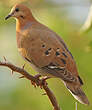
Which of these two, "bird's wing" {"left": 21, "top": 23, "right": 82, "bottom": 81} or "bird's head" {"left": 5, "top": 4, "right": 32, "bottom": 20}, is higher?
"bird's head" {"left": 5, "top": 4, "right": 32, "bottom": 20}

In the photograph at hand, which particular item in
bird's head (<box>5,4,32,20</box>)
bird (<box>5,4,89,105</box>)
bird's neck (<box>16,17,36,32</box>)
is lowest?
bird (<box>5,4,89,105</box>)

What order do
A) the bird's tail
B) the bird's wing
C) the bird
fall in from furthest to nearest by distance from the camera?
1. the bird's wing
2. the bird
3. the bird's tail

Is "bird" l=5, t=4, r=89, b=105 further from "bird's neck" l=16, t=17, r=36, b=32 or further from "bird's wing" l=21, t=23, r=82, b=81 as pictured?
"bird's neck" l=16, t=17, r=36, b=32

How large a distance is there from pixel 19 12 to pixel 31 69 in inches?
44.4

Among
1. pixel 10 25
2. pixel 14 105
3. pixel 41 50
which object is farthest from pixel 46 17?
pixel 41 50

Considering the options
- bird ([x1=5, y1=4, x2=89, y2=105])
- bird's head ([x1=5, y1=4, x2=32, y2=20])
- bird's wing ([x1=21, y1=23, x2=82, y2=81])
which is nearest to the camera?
bird ([x1=5, y1=4, x2=89, y2=105])

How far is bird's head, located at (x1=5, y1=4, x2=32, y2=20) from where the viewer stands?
659 centimetres

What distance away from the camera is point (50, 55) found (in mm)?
5855

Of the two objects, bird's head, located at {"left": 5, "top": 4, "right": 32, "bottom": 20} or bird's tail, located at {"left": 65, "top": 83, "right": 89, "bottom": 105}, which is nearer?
bird's tail, located at {"left": 65, "top": 83, "right": 89, "bottom": 105}

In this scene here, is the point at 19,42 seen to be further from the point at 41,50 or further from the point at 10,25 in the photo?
the point at 10,25

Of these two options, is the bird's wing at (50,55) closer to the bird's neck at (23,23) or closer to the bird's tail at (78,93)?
the bird's tail at (78,93)

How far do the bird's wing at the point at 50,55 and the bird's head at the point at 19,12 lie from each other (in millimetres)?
451

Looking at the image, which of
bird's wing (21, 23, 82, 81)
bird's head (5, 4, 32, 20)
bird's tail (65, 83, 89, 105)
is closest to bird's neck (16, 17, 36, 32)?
bird's head (5, 4, 32, 20)

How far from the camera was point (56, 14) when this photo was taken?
7.98 m
